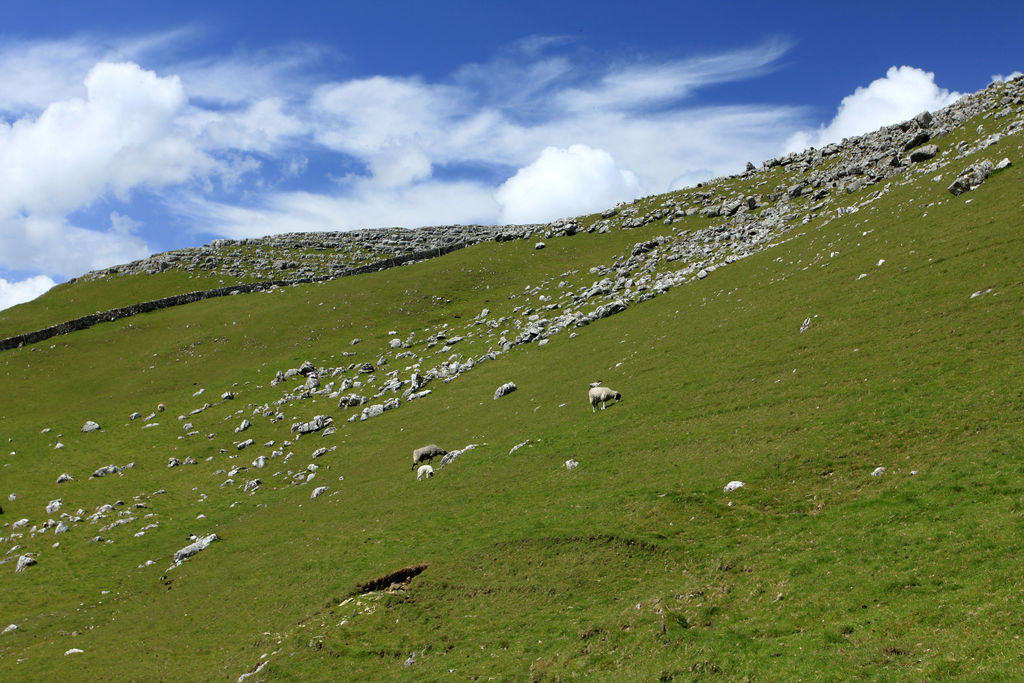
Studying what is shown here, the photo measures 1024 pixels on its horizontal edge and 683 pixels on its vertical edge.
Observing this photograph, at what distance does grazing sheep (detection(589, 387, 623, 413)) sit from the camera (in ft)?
143

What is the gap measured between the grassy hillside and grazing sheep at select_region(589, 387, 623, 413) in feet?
3.74

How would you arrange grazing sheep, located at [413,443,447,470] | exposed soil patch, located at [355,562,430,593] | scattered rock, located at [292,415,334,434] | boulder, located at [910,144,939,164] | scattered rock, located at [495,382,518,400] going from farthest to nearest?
boulder, located at [910,144,939,164] < scattered rock, located at [292,415,334,434] < scattered rock, located at [495,382,518,400] < grazing sheep, located at [413,443,447,470] < exposed soil patch, located at [355,562,430,593]

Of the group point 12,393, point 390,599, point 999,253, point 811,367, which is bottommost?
point 390,599

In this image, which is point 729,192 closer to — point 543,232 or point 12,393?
point 543,232

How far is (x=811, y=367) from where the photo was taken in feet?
117

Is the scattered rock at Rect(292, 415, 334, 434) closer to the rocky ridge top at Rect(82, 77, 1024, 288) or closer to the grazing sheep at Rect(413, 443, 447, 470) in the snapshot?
the grazing sheep at Rect(413, 443, 447, 470)

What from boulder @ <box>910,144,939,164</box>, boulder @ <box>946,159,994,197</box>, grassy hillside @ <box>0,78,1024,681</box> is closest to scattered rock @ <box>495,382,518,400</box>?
grassy hillside @ <box>0,78,1024,681</box>

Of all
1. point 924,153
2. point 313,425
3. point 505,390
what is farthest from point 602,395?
point 924,153

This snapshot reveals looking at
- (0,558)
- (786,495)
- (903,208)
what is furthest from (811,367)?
(0,558)

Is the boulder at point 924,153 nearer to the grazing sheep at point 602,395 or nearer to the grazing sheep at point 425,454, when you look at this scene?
the grazing sheep at point 602,395

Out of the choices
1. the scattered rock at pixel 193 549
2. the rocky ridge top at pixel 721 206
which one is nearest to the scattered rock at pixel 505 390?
the scattered rock at pixel 193 549

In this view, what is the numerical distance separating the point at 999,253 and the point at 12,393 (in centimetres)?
10633

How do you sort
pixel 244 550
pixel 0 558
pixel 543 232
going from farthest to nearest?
pixel 543 232 → pixel 0 558 → pixel 244 550

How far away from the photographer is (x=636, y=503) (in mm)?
28672
